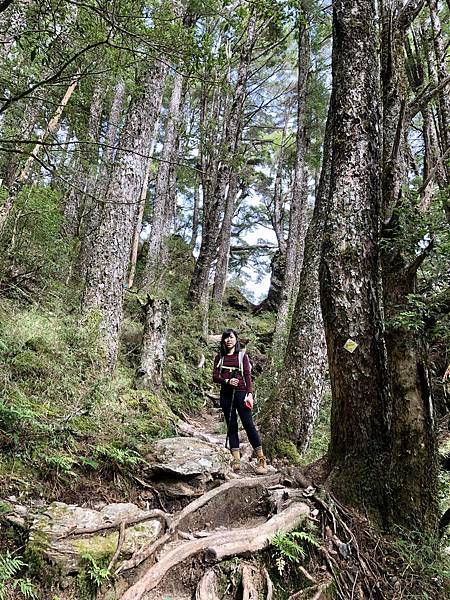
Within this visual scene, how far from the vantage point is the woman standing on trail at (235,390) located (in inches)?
214

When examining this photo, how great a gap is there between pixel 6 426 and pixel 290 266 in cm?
1170

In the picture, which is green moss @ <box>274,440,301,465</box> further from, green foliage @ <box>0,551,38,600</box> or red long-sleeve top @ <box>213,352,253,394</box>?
green foliage @ <box>0,551,38,600</box>

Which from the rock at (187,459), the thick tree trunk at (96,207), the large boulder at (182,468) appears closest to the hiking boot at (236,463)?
the rock at (187,459)

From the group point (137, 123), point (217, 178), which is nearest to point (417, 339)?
point (137, 123)

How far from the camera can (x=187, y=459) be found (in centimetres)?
438

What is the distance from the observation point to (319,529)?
3850 millimetres

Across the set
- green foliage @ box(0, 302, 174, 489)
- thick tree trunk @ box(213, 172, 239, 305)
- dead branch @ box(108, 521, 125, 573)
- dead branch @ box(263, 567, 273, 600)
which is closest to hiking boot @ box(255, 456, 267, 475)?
green foliage @ box(0, 302, 174, 489)

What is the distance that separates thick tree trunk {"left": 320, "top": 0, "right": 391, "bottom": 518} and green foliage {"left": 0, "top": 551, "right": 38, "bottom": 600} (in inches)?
113

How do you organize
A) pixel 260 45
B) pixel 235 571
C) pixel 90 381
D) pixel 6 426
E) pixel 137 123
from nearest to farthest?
pixel 235 571 < pixel 6 426 < pixel 90 381 < pixel 137 123 < pixel 260 45

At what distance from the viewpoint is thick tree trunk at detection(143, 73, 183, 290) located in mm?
12483

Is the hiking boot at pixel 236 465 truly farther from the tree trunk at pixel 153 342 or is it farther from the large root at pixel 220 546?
the tree trunk at pixel 153 342

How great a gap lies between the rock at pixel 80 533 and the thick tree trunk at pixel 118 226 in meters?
3.36

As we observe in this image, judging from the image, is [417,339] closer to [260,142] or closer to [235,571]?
[235,571]

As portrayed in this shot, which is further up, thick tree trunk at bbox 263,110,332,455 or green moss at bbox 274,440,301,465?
thick tree trunk at bbox 263,110,332,455
